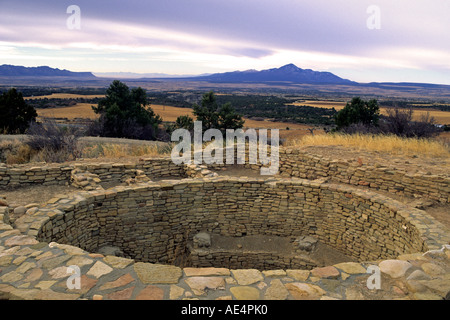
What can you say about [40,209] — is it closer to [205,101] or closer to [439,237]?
[439,237]

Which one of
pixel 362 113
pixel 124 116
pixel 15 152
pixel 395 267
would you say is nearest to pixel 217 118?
pixel 124 116

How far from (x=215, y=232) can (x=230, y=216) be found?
18.0 inches

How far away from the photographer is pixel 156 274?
3.11 meters

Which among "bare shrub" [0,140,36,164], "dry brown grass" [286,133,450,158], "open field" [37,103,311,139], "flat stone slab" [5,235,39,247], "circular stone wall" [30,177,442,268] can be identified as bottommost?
"circular stone wall" [30,177,442,268]

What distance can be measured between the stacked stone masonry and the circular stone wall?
0.06 feet

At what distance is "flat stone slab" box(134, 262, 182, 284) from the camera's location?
9.86 ft

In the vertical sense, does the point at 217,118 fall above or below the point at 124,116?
below

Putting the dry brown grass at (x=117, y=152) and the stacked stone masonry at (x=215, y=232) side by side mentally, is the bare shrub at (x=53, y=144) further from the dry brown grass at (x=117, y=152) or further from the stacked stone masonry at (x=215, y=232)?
the stacked stone masonry at (x=215, y=232)

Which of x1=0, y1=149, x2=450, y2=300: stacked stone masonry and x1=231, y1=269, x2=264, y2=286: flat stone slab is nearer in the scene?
x1=0, y1=149, x2=450, y2=300: stacked stone masonry

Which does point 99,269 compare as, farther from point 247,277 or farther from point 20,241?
point 247,277

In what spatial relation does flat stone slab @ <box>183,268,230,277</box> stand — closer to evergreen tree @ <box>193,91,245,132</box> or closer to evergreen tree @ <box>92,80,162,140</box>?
evergreen tree @ <box>193,91,245,132</box>

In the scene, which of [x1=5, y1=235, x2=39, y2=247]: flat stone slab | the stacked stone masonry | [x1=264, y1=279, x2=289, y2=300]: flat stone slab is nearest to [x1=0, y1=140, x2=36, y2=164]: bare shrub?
the stacked stone masonry

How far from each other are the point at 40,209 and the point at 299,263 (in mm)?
4468
